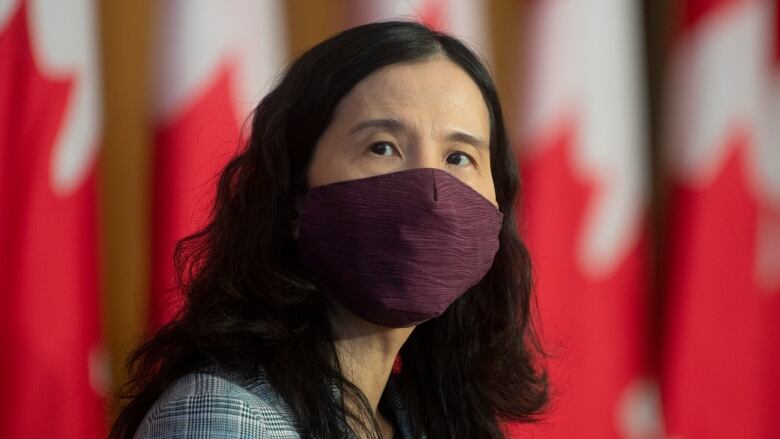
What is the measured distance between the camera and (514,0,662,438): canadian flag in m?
1.92

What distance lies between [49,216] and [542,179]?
85 cm

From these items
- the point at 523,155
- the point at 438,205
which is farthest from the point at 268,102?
the point at 523,155

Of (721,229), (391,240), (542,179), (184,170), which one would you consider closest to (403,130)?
(391,240)

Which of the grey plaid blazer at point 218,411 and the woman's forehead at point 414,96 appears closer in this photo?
the grey plaid blazer at point 218,411

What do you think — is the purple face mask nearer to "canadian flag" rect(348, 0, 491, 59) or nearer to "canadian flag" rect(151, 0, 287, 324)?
"canadian flag" rect(151, 0, 287, 324)

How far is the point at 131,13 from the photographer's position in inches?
68.4

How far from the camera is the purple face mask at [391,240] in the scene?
1170 mm

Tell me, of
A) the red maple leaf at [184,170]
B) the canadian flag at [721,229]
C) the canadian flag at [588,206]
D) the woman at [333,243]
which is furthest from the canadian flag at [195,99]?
the canadian flag at [721,229]

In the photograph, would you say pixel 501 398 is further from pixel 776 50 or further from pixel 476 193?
pixel 776 50

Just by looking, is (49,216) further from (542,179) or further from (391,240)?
(542,179)

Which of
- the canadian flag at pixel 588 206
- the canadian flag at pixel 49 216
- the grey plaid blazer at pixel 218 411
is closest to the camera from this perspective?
the grey plaid blazer at pixel 218 411

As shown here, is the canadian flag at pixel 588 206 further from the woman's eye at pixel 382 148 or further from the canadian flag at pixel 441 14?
the woman's eye at pixel 382 148

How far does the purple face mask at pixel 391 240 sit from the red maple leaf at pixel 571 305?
0.71 m

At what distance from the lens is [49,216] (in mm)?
1660
